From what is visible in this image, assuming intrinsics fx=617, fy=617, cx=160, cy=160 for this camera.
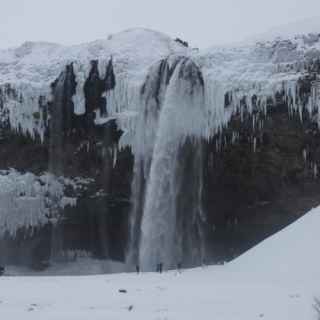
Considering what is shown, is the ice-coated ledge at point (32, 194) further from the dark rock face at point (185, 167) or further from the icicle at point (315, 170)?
the icicle at point (315, 170)

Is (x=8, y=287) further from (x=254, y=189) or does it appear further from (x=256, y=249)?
(x=254, y=189)

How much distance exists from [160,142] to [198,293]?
1359 centimetres

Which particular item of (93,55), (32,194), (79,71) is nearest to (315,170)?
(93,55)

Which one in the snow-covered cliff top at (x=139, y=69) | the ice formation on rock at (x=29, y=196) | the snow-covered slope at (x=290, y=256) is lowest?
the ice formation on rock at (x=29, y=196)

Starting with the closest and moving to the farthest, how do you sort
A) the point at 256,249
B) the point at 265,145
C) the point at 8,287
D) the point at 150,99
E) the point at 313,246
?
the point at 8,287, the point at 313,246, the point at 256,249, the point at 265,145, the point at 150,99

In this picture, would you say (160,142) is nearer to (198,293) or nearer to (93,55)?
(93,55)

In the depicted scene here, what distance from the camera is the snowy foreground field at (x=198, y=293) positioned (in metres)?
8.22

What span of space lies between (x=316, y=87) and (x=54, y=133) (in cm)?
1054

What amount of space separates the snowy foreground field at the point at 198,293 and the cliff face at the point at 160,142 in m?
7.76

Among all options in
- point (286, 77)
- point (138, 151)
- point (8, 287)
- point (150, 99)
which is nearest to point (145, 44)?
point (150, 99)

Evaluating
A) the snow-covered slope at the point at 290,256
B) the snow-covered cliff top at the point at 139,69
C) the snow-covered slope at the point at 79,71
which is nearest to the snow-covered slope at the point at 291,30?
the snow-covered cliff top at the point at 139,69

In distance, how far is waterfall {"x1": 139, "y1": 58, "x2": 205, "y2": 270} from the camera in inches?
902

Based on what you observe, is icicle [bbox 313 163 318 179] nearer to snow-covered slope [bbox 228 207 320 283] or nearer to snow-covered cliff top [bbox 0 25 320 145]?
snow-covered cliff top [bbox 0 25 320 145]

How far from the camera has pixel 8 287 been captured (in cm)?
1064
